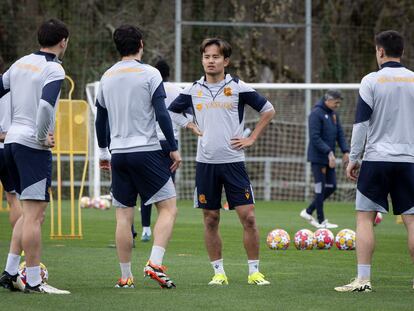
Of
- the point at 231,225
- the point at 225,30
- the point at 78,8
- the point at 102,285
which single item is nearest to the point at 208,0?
the point at 225,30

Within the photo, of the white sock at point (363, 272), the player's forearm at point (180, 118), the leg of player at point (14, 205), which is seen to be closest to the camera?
the white sock at point (363, 272)

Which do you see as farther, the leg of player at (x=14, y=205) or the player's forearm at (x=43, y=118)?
the leg of player at (x=14, y=205)

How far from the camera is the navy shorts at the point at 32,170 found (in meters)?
8.66

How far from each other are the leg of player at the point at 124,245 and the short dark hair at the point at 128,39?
132 cm

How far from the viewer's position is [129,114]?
902 centimetres

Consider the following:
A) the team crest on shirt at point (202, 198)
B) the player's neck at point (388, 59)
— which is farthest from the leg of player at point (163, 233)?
the player's neck at point (388, 59)

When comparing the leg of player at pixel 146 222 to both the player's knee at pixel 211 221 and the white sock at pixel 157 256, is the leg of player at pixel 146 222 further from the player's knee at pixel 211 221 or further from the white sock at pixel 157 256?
the white sock at pixel 157 256

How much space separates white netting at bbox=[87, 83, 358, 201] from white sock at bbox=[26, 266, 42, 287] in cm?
1686

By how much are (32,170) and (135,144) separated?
886 mm

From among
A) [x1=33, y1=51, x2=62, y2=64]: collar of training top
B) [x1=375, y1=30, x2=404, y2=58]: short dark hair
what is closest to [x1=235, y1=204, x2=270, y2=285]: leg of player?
[x1=375, y1=30, x2=404, y2=58]: short dark hair

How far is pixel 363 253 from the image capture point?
29.4 feet

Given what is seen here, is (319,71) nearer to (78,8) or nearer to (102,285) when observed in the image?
(78,8)

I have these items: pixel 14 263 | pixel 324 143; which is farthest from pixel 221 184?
pixel 324 143

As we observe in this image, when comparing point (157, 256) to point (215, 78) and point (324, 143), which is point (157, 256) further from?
Result: point (324, 143)
